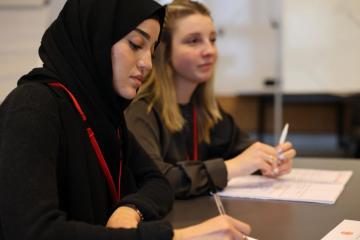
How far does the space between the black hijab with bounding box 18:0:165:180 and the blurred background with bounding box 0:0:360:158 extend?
3.44 m

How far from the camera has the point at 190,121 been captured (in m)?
1.79

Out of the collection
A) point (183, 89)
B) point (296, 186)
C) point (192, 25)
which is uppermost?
point (192, 25)

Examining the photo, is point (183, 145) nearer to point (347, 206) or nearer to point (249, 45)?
point (347, 206)

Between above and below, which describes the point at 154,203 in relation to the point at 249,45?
below

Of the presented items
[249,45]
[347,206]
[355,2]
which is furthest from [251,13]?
[347,206]

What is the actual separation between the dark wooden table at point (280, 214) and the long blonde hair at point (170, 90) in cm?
41

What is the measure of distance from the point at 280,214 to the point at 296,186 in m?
0.31

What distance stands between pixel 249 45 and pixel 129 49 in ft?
14.2

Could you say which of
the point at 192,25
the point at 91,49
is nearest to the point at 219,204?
the point at 91,49

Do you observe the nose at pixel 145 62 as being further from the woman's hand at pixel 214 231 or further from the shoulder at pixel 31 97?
the woman's hand at pixel 214 231

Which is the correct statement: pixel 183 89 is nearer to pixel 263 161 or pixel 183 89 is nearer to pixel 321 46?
pixel 263 161

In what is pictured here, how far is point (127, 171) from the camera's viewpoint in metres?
1.19

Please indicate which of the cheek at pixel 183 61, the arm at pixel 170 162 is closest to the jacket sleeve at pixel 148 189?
the arm at pixel 170 162

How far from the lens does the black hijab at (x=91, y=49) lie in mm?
1005
